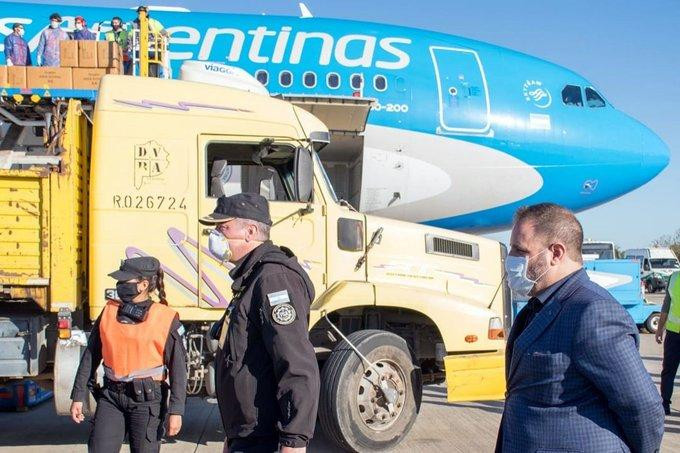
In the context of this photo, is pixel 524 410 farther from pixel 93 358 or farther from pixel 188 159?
pixel 188 159

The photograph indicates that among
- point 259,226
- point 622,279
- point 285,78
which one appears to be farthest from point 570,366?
point 622,279

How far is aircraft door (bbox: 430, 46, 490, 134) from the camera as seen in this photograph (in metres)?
12.0

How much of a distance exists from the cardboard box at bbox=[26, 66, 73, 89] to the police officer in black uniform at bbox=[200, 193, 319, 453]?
180 inches

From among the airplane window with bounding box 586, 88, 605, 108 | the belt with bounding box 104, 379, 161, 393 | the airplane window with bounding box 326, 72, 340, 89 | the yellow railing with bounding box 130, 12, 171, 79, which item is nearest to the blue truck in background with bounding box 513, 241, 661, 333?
the airplane window with bounding box 586, 88, 605, 108

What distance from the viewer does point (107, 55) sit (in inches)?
281

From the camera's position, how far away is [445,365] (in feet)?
21.9

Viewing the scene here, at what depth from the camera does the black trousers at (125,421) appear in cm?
427

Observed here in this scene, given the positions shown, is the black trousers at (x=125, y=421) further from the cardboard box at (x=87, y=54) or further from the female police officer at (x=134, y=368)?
the cardboard box at (x=87, y=54)

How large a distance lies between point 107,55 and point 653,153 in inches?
377

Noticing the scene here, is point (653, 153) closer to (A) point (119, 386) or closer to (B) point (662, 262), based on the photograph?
(A) point (119, 386)

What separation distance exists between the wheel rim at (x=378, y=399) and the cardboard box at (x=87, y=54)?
154 inches

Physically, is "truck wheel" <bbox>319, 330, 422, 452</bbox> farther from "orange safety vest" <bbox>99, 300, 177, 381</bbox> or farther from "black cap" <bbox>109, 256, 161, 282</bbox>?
"black cap" <bbox>109, 256, 161, 282</bbox>

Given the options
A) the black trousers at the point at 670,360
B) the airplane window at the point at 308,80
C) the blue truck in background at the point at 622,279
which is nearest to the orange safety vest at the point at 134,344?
the black trousers at the point at 670,360

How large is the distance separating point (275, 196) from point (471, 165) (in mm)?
5888
